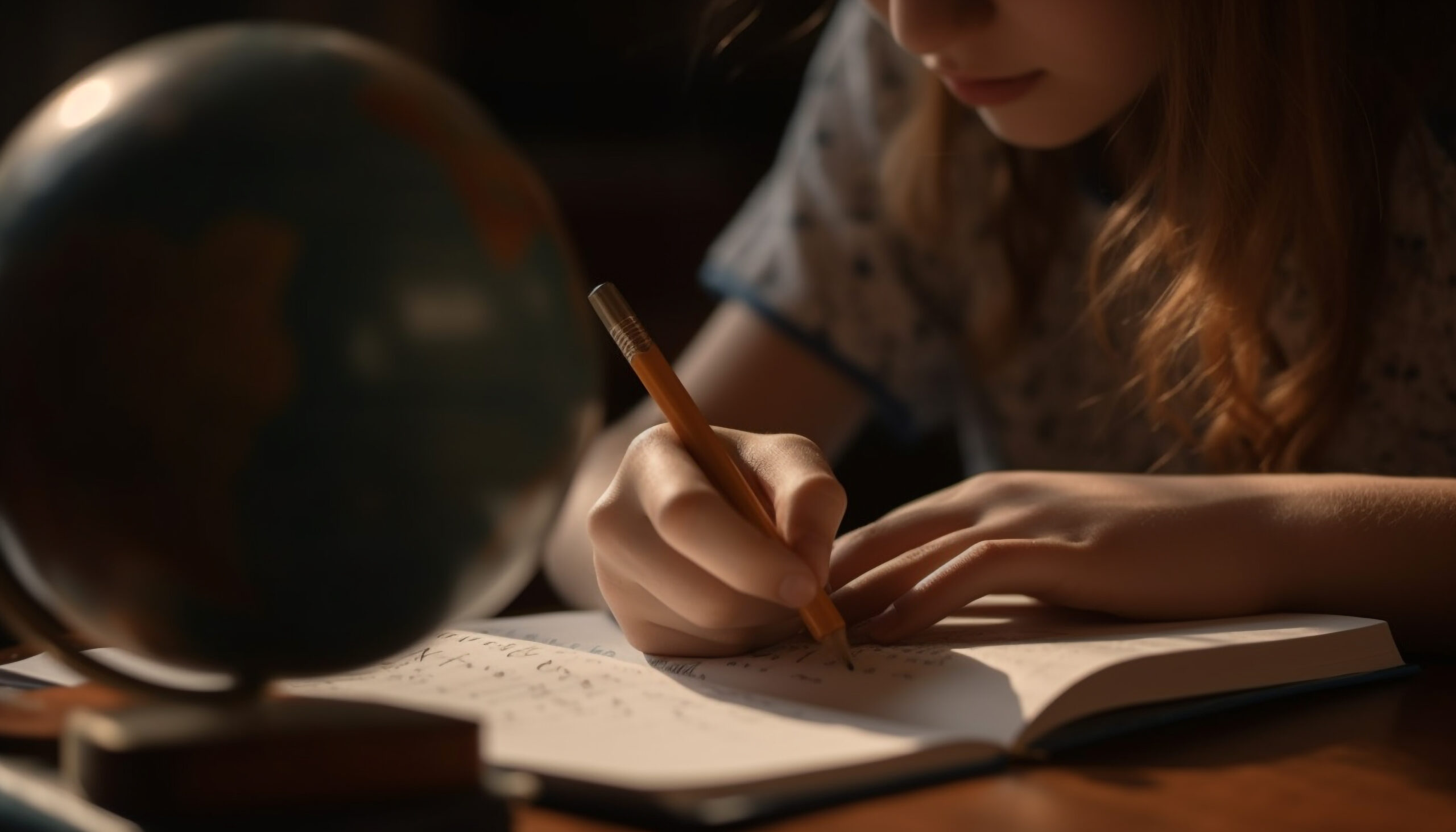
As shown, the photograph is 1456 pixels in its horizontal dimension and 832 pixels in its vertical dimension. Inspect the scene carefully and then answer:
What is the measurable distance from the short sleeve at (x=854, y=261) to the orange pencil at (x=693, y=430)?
64 centimetres

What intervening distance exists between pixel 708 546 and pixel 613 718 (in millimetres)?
88

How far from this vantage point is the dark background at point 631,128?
1880 mm

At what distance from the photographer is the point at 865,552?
27.3 inches

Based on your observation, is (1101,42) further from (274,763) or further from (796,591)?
(274,763)

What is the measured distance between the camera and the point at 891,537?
2.28 feet

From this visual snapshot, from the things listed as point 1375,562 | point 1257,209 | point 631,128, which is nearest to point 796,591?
point 1375,562

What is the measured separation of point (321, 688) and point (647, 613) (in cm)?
15

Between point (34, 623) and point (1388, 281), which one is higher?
point (34, 623)

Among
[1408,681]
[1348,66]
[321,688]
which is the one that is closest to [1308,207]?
[1348,66]

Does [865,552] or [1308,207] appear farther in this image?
[1308,207]

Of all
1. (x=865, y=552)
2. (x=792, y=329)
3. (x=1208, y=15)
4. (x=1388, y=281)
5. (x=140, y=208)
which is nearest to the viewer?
(x=140, y=208)

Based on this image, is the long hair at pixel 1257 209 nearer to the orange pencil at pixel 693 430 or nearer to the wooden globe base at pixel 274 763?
the orange pencil at pixel 693 430

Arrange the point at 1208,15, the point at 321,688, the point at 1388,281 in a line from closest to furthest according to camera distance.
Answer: the point at 321,688
the point at 1208,15
the point at 1388,281

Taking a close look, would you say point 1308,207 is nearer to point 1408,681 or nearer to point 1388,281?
point 1388,281
